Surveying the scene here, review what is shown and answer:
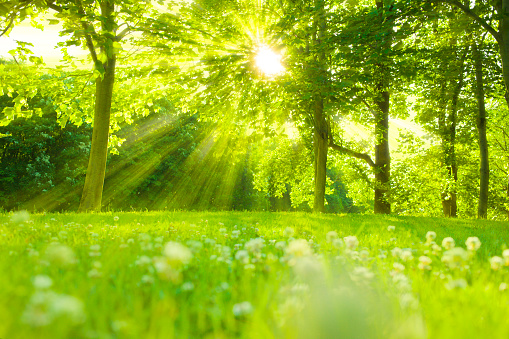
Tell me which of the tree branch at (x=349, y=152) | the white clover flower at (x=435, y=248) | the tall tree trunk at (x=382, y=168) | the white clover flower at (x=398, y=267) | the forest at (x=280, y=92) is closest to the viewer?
the white clover flower at (x=398, y=267)

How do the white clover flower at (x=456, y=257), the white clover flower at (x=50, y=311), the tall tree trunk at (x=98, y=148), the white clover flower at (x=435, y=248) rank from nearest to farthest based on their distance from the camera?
the white clover flower at (x=50, y=311) → the white clover flower at (x=456, y=257) → the white clover flower at (x=435, y=248) → the tall tree trunk at (x=98, y=148)

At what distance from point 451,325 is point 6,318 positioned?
2.09 m

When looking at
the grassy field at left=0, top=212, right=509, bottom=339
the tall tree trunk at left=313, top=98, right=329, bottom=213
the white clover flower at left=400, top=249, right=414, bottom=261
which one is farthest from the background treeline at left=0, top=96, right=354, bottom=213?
the grassy field at left=0, top=212, right=509, bottom=339

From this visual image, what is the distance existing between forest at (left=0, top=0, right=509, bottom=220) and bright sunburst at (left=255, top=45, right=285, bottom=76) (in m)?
0.06

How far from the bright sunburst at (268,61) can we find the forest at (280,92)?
60mm

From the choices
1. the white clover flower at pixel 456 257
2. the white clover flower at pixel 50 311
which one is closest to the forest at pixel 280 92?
the white clover flower at pixel 50 311

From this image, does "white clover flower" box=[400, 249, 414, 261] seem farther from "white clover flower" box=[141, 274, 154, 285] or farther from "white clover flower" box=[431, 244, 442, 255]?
"white clover flower" box=[141, 274, 154, 285]

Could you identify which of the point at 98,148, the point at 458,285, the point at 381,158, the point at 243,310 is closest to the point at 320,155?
the point at 381,158

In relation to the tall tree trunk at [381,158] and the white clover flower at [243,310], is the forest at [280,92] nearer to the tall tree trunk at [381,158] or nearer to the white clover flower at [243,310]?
the tall tree trunk at [381,158]

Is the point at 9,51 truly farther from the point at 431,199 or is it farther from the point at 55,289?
the point at 431,199

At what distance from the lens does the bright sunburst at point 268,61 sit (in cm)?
1057

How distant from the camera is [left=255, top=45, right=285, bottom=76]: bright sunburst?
10.6m

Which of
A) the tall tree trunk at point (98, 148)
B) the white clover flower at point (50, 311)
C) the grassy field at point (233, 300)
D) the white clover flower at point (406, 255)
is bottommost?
the grassy field at point (233, 300)

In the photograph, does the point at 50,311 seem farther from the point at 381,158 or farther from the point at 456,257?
the point at 381,158
